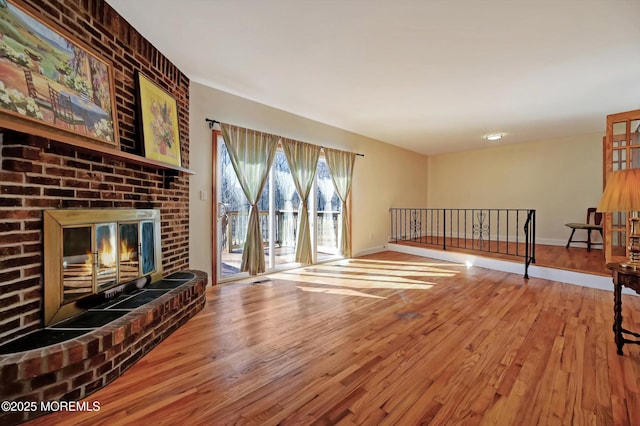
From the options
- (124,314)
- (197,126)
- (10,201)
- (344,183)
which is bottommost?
(124,314)

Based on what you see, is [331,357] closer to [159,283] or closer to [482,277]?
[159,283]

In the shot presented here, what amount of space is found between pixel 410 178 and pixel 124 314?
659 cm

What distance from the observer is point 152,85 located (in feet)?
8.31

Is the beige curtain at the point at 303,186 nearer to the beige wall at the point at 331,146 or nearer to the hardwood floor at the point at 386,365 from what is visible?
the beige wall at the point at 331,146

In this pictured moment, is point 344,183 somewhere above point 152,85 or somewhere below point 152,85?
below

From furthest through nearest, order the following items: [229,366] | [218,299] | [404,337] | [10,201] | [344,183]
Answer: [344,183] → [218,299] → [404,337] → [229,366] → [10,201]

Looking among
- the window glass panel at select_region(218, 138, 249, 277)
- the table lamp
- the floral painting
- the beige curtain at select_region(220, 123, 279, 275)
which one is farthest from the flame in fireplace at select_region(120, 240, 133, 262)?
the table lamp

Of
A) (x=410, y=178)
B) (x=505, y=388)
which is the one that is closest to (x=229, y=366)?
(x=505, y=388)

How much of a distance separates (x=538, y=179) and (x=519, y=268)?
3.06 meters

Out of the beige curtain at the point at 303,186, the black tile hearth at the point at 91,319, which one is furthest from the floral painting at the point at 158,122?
the beige curtain at the point at 303,186

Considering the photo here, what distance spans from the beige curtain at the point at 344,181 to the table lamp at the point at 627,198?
3551 mm

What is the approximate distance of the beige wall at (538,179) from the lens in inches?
213

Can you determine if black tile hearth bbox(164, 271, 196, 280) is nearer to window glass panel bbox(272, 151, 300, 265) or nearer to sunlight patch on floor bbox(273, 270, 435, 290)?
sunlight patch on floor bbox(273, 270, 435, 290)

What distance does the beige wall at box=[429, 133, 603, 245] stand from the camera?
5.40 m
